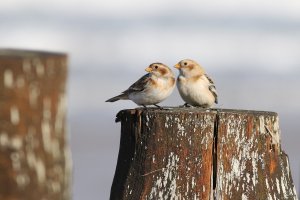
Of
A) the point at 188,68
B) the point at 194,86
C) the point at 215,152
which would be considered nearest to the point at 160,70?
the point at 188,68

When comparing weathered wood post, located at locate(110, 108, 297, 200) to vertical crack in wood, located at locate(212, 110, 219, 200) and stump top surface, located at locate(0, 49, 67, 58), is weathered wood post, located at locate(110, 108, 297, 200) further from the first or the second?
stump top surface, located at locate(0, 49, 67, 58)

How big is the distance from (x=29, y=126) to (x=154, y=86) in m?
5.46

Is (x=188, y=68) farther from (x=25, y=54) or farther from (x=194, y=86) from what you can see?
(x=25, y=54)

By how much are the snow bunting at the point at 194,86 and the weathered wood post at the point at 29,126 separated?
5.04 meters

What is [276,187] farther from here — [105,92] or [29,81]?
[105,92]

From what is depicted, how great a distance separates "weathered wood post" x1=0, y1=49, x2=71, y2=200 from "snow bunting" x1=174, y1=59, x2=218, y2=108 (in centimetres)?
504

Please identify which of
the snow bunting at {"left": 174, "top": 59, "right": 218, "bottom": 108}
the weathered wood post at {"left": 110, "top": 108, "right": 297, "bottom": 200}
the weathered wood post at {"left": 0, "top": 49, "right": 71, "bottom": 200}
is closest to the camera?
the weathered wood post at {"left": 0, "top": 49, "right": 71, "bottom": 200}

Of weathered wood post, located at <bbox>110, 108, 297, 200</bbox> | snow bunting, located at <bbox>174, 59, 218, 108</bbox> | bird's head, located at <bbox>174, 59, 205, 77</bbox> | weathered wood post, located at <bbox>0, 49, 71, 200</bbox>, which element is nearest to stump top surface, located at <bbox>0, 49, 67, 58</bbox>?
weathered wood post, located at <bbox>0, 49, 71, 200</bbox>

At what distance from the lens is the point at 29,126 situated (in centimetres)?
246

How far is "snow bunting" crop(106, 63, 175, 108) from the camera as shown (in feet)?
25.7

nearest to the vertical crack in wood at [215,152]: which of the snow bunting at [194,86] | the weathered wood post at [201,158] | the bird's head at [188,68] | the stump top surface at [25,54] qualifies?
the weathered wood post at [201,158]

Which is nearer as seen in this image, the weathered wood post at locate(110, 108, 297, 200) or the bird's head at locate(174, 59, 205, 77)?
the weathered wood post at locate(110, 108, 297, 200)

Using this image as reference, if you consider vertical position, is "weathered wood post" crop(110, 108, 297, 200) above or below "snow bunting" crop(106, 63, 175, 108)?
below

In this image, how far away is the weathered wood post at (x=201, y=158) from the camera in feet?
15.7
